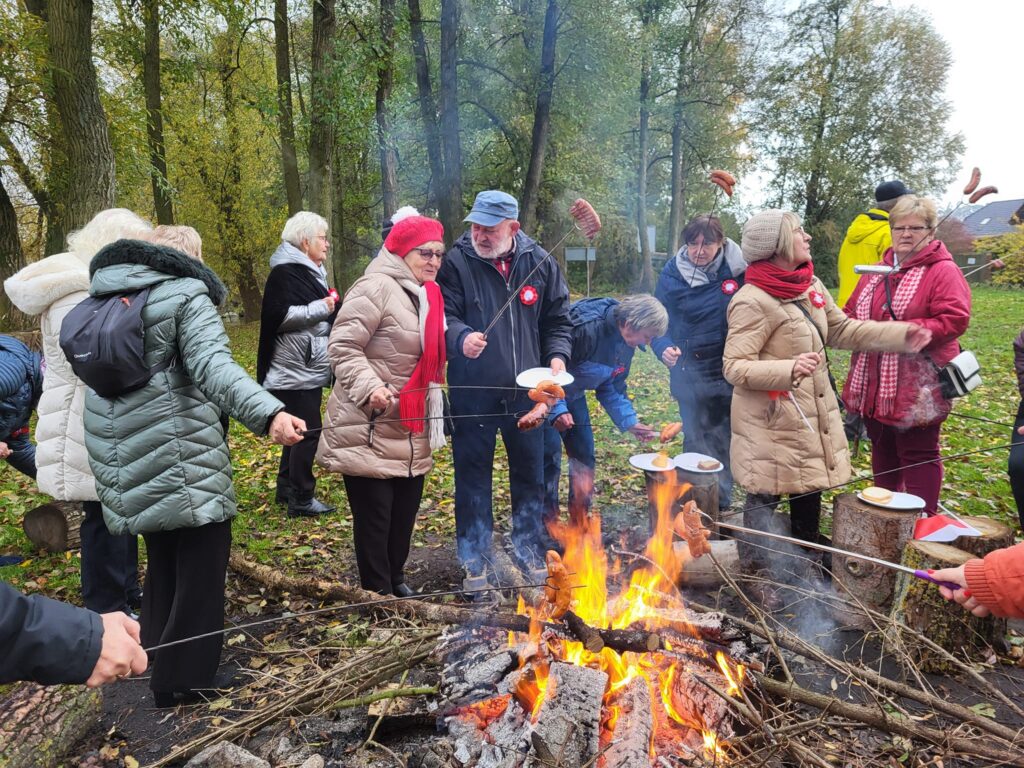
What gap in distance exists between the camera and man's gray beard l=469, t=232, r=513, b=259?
409cm

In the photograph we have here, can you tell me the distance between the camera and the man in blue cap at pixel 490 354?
4.12 meters

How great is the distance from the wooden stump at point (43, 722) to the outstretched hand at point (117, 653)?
3.54 ft

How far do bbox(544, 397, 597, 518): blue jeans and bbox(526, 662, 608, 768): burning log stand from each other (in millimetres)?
2171

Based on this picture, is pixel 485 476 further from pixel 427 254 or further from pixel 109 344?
pixel 109 344

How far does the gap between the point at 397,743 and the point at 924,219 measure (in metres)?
4.28

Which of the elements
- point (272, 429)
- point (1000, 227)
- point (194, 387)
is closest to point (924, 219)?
point (272, 429)

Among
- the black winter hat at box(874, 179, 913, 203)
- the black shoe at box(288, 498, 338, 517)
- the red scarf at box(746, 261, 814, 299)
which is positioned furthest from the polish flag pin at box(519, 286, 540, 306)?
the black winter hat at box(874, 179, 913, 203)

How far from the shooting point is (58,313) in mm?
3449

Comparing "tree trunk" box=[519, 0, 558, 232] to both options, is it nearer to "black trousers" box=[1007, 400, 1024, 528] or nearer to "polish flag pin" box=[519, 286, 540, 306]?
"polish flag pin" box=[519, 286, 540, 306]

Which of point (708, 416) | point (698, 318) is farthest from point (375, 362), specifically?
point (708, 416)

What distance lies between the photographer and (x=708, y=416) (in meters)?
4.98

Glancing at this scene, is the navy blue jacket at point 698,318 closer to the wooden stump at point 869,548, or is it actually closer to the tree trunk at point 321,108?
the wooden stump at point 869,548

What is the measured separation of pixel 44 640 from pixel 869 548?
4068 mm

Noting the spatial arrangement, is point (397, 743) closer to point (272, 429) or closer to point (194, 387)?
point (272, 429)
